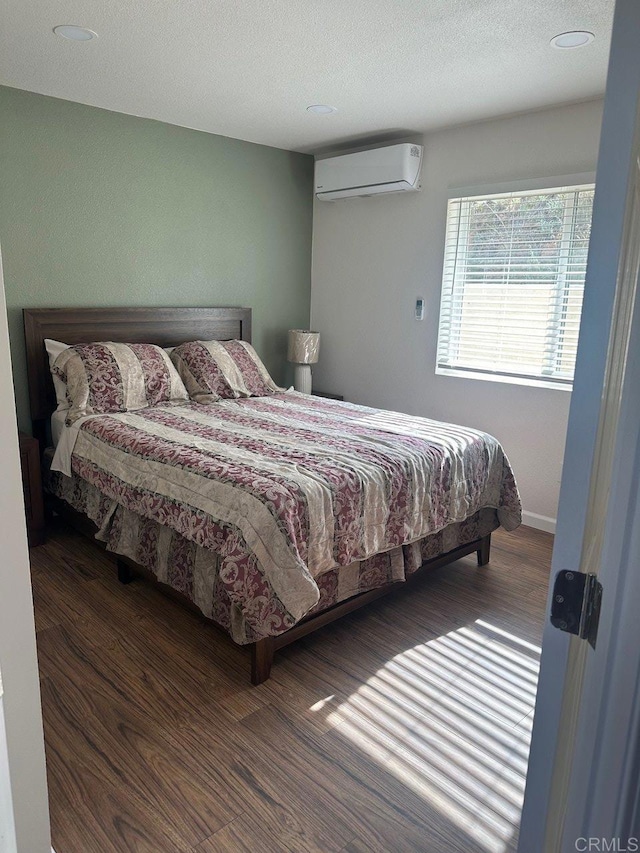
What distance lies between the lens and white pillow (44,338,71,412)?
338cm

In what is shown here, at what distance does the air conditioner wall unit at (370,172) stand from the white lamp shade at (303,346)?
3.38 ft

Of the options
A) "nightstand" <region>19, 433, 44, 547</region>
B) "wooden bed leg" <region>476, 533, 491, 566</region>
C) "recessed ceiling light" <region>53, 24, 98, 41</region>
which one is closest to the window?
"wooden bed leg" <region>476, 533, 491, 566</region>

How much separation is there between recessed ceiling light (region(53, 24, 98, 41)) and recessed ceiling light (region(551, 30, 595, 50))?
1965 mm

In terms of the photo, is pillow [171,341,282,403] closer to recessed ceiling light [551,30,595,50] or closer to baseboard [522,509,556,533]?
baseboard [522,509,556,533]

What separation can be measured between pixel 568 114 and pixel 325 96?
4.49ft

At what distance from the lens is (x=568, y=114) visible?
11.0 feet

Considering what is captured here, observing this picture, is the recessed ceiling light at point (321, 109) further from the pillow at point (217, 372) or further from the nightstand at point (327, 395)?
the nightstand at point (327, 395)

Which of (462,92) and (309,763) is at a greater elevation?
(462,92)

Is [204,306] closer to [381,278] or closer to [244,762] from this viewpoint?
[381,278]

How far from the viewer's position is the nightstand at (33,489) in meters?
3.18

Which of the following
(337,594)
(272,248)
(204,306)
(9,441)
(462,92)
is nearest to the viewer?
(9,441)

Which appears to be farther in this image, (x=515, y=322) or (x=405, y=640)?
(x=515, y=322)

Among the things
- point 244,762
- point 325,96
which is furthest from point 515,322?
point 244,762

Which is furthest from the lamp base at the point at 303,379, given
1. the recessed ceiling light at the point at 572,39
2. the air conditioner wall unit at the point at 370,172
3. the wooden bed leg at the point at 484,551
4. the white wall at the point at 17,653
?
the white wall at the point at 17,653
